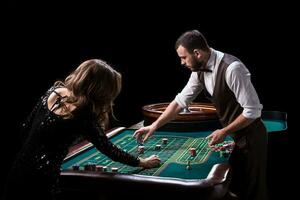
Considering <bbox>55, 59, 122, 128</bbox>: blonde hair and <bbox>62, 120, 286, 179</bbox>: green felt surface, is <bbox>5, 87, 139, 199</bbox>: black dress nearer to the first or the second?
<bbox>55, 59, 122, 128</bbox>: blonde hair

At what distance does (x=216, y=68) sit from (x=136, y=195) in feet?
4.11

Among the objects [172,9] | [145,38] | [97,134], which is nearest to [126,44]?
[145,38]

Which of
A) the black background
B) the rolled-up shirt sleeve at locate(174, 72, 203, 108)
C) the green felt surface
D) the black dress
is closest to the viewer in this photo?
the black dress

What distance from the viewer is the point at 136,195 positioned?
7.05 feet

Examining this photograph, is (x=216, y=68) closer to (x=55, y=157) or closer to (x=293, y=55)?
(x=55, y=157)

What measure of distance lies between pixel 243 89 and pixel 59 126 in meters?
1.42

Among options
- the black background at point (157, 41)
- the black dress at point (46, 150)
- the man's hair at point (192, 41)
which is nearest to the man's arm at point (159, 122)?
the man's hair at point (192, 41)

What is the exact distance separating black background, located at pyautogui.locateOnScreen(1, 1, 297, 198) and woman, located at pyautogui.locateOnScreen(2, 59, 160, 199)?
2.52 meters

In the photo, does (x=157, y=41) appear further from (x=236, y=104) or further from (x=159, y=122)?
(x=236, y=104)

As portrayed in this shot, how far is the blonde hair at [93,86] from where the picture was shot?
Result: 196 centimetres

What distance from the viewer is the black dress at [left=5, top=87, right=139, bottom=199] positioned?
1957mm

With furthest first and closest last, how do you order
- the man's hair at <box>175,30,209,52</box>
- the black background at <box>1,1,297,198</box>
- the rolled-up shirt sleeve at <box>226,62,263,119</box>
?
the black background at <box>1,1,297,198</box> < the man's hair at <box>175,30,209,52</box> < the rolled-up shirt sleeve at <box>226,62,263,119</box>

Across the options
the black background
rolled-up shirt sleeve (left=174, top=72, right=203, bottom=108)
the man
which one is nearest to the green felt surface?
the man

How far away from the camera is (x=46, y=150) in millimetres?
1966
